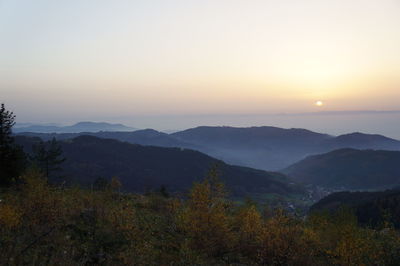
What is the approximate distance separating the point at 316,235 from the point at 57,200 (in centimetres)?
1176

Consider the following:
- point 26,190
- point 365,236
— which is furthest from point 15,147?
point 365,236

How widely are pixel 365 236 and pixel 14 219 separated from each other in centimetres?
1282

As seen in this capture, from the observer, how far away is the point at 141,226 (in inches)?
561

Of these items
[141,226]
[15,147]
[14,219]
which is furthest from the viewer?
[15,147]

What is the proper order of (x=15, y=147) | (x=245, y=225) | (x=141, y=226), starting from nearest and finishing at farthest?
(x=245, y=225)
(x=141, y=226)
(x=15, y=147)

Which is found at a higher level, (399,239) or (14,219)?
(14,219)

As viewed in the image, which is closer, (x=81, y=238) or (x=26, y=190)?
(x=81, y=238)

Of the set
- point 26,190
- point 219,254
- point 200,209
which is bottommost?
point 219,254

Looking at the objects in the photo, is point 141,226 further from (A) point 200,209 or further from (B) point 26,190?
(B) point 26,190

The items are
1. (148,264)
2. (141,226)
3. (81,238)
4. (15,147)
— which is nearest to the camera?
(148,264)

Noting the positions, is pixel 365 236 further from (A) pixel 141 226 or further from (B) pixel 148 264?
(A) pixel 141 226

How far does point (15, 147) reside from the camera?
94.4ft

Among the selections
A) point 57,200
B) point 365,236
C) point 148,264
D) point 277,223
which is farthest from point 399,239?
point 57,200

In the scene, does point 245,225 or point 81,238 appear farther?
point 245,225
